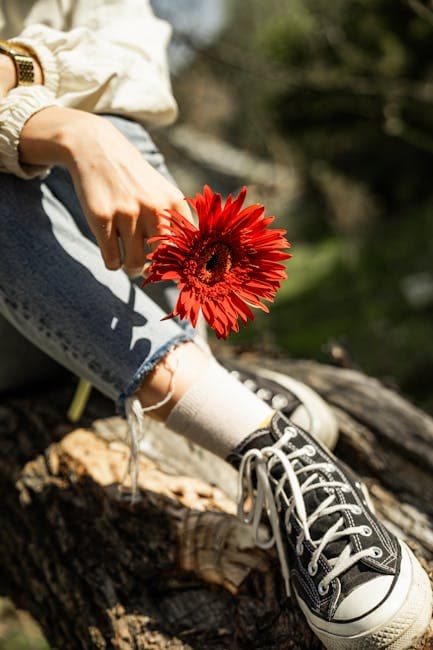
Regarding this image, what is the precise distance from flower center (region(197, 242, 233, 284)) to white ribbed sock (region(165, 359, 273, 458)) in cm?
25

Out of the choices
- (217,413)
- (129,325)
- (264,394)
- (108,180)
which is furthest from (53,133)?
(264,394)

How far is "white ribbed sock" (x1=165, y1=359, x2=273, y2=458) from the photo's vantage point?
1.12 meters

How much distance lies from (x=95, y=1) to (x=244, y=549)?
46.0 inches

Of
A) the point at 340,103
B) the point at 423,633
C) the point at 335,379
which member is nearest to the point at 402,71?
the point at 340,103

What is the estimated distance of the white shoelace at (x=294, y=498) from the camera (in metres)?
1.05

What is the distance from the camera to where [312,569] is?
1.06 meters

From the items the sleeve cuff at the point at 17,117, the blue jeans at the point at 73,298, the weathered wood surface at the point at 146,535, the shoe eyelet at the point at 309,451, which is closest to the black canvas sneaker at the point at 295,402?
the weathered wood surface at the point at 146,535

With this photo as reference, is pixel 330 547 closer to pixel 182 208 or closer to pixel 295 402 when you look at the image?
pixel 295 402

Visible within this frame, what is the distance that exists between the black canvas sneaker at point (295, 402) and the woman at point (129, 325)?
0.89 ft

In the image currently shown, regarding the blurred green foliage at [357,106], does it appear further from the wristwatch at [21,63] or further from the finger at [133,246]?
the finger at [133,246]

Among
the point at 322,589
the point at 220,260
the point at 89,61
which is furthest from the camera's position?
the point at 89,61

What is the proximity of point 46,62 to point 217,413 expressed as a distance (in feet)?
2.25

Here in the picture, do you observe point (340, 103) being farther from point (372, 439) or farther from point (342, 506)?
point (342, 506)

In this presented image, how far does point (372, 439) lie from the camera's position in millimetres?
1629
